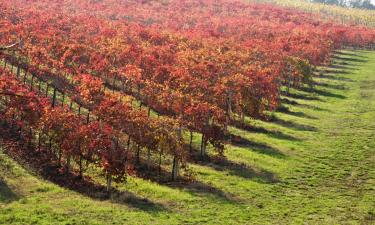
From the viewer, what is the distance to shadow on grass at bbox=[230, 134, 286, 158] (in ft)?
208

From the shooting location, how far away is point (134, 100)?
79438 millimetres

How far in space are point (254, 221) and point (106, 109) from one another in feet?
76.9

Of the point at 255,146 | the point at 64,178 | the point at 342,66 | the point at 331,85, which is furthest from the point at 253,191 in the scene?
the point at 342,66

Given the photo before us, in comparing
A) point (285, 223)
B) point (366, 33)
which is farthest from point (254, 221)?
point (366, 33)

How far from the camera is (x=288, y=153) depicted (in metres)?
64.1

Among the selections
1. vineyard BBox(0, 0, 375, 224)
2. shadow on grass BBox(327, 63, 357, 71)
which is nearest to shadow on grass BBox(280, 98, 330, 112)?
vineyard BBox(0, 0, 375, 224)

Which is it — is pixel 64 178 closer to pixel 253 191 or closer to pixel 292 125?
pixel 253 191

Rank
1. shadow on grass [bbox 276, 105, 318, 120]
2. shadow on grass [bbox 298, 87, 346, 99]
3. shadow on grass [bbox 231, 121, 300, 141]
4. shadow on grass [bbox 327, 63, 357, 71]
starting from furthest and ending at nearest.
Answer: shadow on grass [bbox 327, 63, 357, 71]
shadow on grass [bbox 298, 87, 346, 99]
shadow on grass [bbox 276, 105, 318, 120]
shadow on grass [bbox 231, 121, 300, 141]

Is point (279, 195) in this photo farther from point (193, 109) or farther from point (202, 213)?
point (193, 109)

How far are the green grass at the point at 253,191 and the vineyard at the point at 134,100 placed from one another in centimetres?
99

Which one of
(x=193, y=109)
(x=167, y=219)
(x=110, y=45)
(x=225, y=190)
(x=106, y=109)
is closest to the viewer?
(x=167, y=219)

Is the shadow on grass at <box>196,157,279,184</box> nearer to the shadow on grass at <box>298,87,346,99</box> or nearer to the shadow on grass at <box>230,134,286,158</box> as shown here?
the shadow on grass at <box>230,134,286,158</box>

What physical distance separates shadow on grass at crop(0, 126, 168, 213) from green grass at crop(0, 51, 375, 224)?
10.2 inches

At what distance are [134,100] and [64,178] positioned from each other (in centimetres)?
3168
